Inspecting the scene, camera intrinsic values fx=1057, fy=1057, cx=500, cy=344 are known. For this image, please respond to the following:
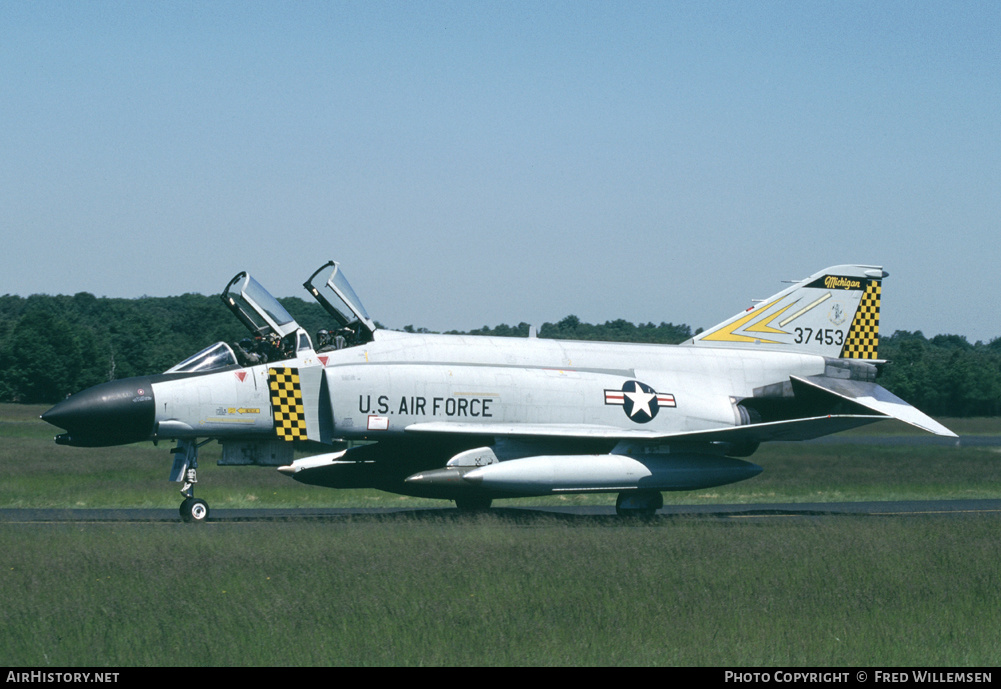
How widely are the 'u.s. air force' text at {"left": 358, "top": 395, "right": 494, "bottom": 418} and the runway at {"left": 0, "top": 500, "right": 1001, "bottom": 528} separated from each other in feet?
5.16

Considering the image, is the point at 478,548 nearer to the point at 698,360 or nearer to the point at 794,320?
the point at 698,360

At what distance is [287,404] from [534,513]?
176 inches

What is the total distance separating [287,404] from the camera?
15.5 metres

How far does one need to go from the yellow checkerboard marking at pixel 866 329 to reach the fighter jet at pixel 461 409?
1.22 m

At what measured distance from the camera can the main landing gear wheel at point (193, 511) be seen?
14.7 meters

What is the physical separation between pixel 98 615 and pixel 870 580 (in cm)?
688

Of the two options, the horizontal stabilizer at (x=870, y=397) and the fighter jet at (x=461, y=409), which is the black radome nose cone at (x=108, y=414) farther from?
the horizontal stabilizer at (x=870, y=397)

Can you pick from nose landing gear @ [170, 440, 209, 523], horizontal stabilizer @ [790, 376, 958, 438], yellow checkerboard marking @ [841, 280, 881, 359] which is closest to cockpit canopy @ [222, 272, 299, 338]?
nose landing gear @ [170, 440, 209, 523]

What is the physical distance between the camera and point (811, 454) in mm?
23484

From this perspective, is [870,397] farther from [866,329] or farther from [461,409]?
[461,409]

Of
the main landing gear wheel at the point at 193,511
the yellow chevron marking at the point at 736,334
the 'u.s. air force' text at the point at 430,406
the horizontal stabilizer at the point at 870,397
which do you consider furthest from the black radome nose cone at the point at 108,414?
the horizontal stabilizer at the point at 870,397

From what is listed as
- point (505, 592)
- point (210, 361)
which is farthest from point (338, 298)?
point (505, 592)
